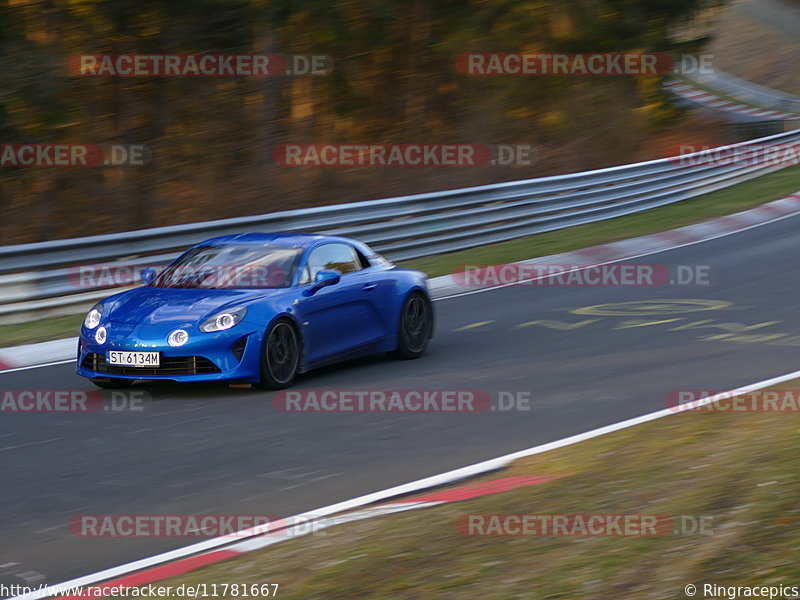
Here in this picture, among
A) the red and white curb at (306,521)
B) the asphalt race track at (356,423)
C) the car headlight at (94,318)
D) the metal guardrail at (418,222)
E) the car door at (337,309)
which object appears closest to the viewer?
the red and white curb at (306,521)

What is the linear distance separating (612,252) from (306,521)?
13.2m

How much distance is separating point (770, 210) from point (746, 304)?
30.7 ft

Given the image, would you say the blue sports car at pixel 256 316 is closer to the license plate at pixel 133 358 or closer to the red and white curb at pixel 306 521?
the license plate at pixel 133 358

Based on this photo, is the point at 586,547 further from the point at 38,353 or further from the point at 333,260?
the point at 38,353

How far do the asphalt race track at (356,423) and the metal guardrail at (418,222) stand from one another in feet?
10.0

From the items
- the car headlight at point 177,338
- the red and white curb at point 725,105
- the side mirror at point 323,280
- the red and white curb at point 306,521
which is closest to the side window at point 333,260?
the side mirror at point 323,280

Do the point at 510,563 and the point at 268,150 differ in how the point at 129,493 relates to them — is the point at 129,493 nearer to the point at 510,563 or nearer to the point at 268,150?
the point at 510,563

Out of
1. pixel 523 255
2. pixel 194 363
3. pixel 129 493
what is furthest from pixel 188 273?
pixel 523 255

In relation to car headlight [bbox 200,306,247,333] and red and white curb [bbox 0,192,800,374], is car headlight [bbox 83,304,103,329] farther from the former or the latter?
red and white curb [bbox 0,192,800,374]

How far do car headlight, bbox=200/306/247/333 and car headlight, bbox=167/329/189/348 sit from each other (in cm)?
15

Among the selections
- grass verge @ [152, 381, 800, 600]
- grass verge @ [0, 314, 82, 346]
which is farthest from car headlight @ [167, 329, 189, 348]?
grass verge @ [152, 381, 800, 600]

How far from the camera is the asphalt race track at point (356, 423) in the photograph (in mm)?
6613

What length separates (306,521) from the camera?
6.10 meters

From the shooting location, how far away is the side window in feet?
35.1
